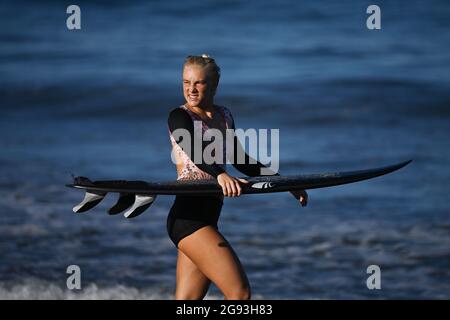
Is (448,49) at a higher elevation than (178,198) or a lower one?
higher

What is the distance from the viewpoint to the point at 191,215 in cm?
485

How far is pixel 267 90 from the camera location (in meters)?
16.7

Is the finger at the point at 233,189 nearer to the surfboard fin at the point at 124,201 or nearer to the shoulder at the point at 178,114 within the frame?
the shoulder at the point at 178,114

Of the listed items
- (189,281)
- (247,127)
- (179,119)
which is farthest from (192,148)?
(247,127)

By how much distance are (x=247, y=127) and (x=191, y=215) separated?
A: 978cm

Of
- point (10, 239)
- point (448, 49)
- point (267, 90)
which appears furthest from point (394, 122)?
point (10, 239)

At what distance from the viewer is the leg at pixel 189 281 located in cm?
496

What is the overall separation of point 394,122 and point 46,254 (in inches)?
281

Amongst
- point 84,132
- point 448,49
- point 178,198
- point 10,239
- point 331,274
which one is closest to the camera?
point 178,198

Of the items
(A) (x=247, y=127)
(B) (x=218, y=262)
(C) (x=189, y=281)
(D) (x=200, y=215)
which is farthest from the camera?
(A) (x=247, y=127)

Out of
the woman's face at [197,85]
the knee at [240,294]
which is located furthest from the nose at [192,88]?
the knee at [240,294]

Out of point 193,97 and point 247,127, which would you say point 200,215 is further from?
point 247,127

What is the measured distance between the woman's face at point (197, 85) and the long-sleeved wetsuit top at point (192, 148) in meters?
0.07
